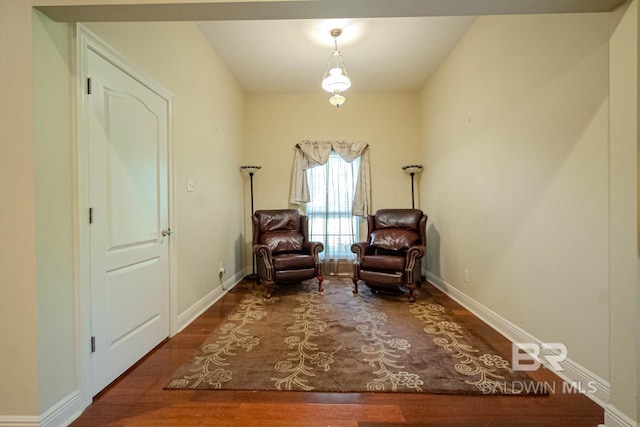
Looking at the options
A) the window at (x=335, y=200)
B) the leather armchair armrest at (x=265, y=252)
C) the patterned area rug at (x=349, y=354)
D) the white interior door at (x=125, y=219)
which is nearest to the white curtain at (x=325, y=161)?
the window at (x=335, y=200)

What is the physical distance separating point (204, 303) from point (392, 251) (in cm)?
231

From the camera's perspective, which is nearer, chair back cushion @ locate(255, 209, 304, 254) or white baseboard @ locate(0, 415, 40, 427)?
white baseboard @ locate(0, 415, 40, 427)

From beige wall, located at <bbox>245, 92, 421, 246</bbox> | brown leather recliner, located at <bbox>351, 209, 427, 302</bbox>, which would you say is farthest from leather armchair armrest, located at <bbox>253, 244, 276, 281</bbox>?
beige wall, located at <bbox>245, 92, 421, 246</bbox>

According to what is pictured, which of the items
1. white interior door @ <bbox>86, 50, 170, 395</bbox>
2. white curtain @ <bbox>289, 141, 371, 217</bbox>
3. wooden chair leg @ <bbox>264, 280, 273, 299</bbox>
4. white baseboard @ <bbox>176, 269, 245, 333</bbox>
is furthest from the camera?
white curtain @ <bbox>289, 141, 371, 217</bbox>

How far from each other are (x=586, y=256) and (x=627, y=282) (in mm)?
372

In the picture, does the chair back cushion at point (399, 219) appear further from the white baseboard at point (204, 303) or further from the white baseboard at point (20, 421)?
the white baseboard at point (20, 421)

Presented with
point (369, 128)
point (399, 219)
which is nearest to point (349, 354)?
point (399, 219)

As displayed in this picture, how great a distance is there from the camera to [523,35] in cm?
194

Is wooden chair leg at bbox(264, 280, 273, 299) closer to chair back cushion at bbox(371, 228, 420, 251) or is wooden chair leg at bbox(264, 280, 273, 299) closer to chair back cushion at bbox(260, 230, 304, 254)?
chair back cushion at bbox(260, 230, 304, 254)

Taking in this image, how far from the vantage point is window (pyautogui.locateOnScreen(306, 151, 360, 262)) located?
4.33 meters

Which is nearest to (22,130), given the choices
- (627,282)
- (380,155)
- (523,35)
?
(627,282)

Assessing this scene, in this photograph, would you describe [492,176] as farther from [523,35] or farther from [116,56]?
[116,56]

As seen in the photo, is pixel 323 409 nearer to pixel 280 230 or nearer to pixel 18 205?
pixel 18 205

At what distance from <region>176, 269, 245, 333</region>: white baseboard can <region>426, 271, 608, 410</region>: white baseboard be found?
2.79 m
